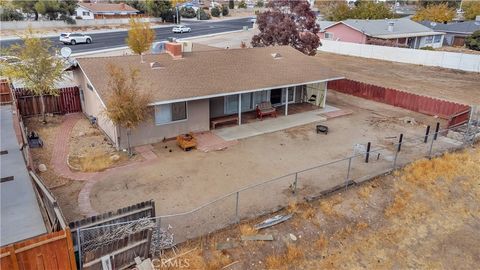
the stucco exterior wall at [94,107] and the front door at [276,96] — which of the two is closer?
the stucco exterior wall at [94,107]

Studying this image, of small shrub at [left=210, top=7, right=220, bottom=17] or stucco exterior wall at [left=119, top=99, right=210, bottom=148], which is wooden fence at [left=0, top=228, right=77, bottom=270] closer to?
stucco exterior wall at [left=119, top=99, right=210, bottom=148]

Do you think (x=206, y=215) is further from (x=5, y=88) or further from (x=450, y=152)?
(x=5, y=88)

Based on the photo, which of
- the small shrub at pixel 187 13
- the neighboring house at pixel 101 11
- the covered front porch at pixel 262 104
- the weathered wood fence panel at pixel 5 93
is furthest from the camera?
the small shrub at pixel 187 13

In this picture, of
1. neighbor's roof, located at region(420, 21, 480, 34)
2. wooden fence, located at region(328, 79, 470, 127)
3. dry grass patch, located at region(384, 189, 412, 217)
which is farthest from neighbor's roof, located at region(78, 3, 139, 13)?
dry grass patch, located at region(384, 189, 412, 217)

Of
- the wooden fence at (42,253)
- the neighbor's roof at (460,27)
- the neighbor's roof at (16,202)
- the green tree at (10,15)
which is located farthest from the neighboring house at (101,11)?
the wooden fence at (42,253)

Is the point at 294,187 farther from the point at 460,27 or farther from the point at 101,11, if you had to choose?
the point at 101,11

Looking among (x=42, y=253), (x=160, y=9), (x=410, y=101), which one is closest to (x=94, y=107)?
(x=42, y=253)

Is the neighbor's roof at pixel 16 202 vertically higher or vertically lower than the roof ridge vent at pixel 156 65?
lower

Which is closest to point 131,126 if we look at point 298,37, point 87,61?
point 87,61

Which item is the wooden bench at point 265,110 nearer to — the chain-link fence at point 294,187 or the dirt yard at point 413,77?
the chain-link fence at point 294,187

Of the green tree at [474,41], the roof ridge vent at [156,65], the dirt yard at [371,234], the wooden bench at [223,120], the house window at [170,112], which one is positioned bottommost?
the dirt yard at [371,234]
